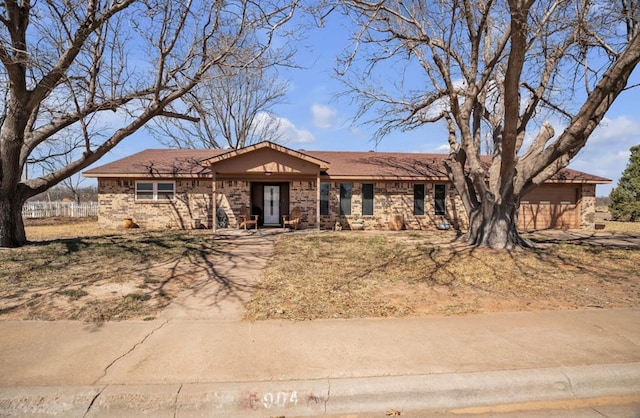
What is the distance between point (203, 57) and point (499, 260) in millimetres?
9566

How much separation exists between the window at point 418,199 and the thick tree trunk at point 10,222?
1519cm

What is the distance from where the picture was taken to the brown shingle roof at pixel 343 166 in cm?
1748

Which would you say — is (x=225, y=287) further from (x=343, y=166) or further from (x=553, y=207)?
(x=553, y=207)

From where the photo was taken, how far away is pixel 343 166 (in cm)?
1941

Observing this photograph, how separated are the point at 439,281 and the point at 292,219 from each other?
10620 millimetres

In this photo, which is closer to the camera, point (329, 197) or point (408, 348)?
point (408, 348)

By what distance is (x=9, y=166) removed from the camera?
10414 millimetres

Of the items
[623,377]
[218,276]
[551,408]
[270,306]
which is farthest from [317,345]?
[218,276]

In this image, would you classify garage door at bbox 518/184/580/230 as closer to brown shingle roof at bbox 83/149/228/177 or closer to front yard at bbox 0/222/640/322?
front yard at bbox 0/222/640/322

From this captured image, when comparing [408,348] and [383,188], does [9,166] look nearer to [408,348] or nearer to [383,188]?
[408,348]

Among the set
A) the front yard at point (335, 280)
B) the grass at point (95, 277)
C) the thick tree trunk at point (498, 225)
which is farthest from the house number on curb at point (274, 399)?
the thick tree trunk at point (498, 225)

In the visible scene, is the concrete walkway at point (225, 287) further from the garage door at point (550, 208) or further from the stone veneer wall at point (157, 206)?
the garage door at point (550, 208)

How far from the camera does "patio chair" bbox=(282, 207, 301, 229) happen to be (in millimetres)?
16766

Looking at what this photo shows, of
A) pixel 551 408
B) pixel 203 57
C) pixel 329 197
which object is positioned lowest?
pixel 551 408
